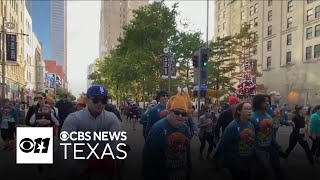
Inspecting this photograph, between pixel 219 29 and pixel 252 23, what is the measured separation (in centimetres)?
1364

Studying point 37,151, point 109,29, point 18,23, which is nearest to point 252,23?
point 18,23

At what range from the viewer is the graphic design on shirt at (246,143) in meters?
5.53

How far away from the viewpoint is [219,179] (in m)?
8.41

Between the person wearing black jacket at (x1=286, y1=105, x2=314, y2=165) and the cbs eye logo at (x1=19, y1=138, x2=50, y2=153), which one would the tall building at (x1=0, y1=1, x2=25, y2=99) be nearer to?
the person wearing black jacket at (x1=286, y1=105, x2=314, y2=165)

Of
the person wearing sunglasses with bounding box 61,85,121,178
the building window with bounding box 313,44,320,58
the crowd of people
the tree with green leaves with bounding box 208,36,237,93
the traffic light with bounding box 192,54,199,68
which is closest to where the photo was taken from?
the person wearing sunglasses with bounding box 61,85,121,178

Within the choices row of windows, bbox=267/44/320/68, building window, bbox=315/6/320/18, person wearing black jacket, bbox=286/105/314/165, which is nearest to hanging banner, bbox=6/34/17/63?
row of windows, bbox=267/44/320/68

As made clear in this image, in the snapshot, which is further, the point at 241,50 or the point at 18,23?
the point at 18,23

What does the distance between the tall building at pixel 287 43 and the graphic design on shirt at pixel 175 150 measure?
40.6m

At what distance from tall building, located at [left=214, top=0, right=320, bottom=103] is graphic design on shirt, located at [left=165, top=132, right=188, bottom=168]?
40.6 metres

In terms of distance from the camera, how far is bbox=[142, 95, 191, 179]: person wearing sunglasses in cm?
445

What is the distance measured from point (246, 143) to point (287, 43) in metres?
47.2

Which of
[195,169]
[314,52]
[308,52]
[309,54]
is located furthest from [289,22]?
[195,169]

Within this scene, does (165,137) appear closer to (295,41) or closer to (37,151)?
(37,151)

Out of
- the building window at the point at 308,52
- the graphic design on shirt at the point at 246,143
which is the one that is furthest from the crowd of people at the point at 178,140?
the building window at the point at 308,52
